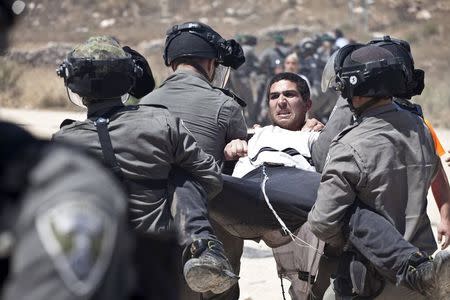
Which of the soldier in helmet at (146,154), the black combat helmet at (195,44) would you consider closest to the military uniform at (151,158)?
the soldier in helmet at (146,154)

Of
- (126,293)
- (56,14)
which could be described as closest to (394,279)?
(126,293)

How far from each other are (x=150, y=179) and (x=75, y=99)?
64 cm

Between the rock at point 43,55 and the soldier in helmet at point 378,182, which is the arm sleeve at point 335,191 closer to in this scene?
the soldier in helmet at point 378,182

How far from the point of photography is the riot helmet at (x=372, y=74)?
4934mm

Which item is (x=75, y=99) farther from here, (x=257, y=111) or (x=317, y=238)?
(x=257, y=111)

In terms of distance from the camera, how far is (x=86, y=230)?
194 centimetres

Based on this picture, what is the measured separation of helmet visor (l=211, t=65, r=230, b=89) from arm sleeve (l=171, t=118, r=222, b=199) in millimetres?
1095

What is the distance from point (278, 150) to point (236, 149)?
240 millimetres

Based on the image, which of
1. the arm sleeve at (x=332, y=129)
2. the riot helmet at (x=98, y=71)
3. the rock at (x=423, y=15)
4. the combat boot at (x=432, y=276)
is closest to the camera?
the combat boot at (x=432, y=276)

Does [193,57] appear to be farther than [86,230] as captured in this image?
Yes

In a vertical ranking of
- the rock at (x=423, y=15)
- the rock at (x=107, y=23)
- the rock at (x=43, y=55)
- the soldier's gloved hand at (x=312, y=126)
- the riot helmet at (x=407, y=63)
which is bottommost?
the rock at (x=107, y=23)

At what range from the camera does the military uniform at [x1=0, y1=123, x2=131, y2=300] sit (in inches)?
74.7

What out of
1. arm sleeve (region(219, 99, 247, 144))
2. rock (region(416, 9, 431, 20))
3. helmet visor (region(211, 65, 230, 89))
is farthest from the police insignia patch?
rock (region(416, 9, 431, 20))

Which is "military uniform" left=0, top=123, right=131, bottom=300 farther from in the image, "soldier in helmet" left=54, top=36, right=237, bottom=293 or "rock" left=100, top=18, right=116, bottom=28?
"rock" left=100, top=18, right=116, bottom=28
